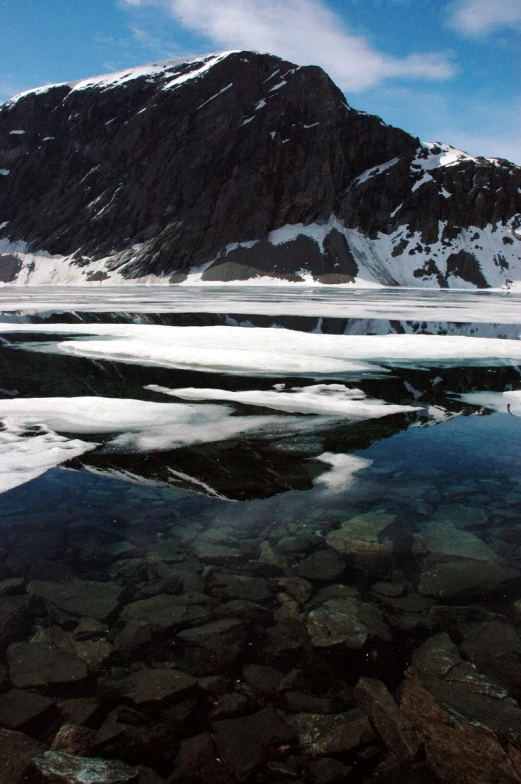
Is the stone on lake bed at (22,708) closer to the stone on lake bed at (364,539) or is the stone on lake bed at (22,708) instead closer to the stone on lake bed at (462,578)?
the stone on lake bed at (364,539)

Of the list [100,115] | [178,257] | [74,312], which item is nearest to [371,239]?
[178,257]

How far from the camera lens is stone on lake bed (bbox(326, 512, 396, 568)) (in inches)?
161

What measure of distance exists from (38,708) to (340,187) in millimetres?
111911

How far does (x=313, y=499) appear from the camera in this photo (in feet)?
16.6

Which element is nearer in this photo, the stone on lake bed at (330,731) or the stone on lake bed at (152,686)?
the stone on lake bed at (330,731)

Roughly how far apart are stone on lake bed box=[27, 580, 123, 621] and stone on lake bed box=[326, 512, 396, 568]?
5.69ft

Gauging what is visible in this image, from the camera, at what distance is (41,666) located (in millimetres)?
2943

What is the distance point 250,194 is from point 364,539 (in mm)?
106711

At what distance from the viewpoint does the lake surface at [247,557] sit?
8.87 ft

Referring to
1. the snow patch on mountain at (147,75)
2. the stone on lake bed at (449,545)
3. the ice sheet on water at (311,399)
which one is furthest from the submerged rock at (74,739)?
the snow patch on mountain at (147,75)

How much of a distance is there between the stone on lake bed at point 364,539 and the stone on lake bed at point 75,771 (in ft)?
7.19

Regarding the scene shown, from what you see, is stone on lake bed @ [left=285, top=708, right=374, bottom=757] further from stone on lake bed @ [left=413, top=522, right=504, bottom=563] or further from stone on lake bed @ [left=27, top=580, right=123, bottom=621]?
stone on lake bed @ [left=413, top=522, right=504, bottom=563]

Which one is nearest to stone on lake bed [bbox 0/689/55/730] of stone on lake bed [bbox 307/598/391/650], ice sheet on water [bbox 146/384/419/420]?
stone on lake bed [bbox 307/598/391/650]

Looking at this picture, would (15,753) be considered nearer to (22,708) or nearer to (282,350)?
(22,708)
